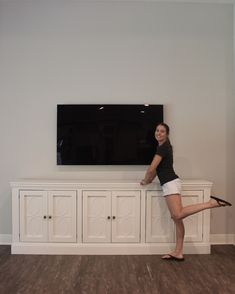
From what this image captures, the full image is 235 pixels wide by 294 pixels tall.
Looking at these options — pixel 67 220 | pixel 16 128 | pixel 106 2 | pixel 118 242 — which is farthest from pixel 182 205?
pixel 106 2

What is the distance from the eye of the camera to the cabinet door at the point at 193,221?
4.00 meters

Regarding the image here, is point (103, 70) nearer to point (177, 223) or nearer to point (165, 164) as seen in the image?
point (165, 164)

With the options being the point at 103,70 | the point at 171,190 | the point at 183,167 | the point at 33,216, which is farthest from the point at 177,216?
the point at 103,70

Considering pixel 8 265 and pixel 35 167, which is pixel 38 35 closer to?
pixel 35 167

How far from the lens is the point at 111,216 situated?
3.98m

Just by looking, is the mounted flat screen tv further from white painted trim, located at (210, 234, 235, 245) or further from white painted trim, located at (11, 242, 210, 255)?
white painted trim, located at (210, 234, 235, 245)

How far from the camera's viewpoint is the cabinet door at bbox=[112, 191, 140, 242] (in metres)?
3.98

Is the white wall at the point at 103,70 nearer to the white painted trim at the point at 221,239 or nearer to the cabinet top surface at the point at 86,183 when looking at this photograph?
the cabinet top surface at the point at 86,183

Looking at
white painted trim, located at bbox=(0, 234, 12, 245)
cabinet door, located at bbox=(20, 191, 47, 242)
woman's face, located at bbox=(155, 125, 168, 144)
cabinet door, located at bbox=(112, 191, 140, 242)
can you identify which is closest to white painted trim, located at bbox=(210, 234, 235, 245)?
cabinet door, located at bbox=(112, 191, 140, 242)

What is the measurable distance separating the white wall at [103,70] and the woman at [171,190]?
0.64m

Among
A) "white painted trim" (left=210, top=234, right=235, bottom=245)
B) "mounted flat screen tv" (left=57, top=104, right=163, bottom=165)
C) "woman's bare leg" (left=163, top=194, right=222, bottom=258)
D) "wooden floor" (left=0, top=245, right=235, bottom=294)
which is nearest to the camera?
"wooden floor" (left=0, top=245, right=235, bottom=294)

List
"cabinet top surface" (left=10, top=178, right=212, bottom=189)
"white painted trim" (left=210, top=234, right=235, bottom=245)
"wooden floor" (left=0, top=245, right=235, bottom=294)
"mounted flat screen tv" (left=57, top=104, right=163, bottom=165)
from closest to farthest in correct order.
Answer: "wooden floor" (left=0, top=245, right=235, bottom=294), "cabinet top surface" (left=10, top=178, right=212, bottom=189), "mounted flat screen tv" (left=57, top=104, right=163, bottom=165), "white painted trim" (left=210, top=234, right=235, bottom=245)

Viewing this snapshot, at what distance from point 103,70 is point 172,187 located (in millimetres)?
1753

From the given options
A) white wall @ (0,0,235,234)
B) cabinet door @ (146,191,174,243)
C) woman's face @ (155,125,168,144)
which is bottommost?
cabinet door @ (146,191,174,243)
